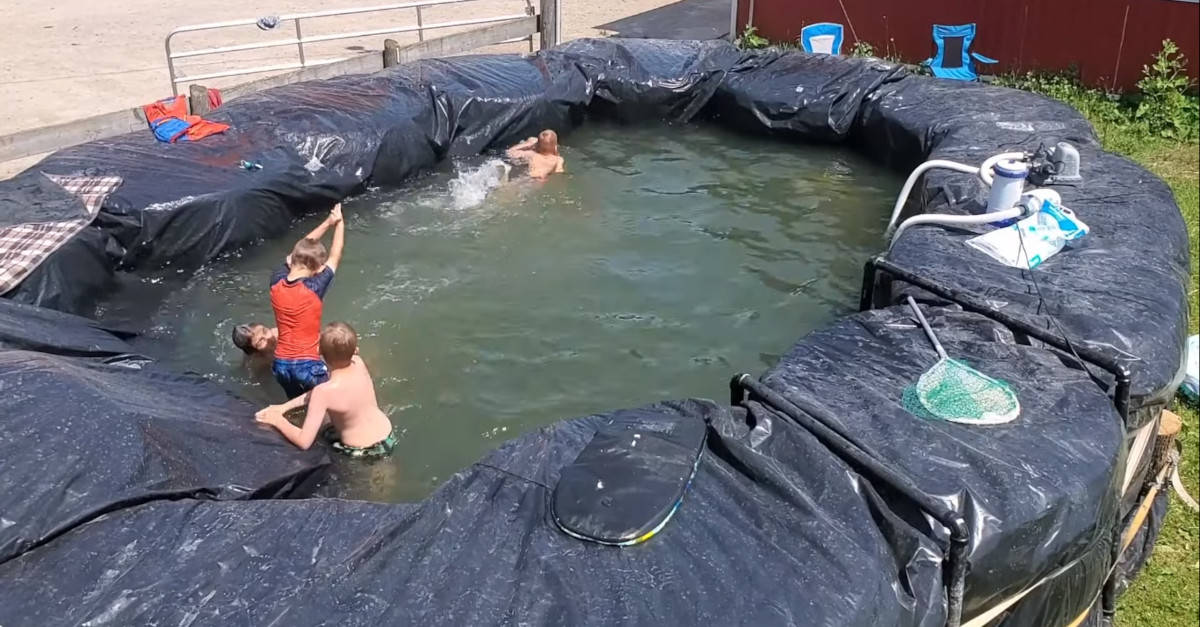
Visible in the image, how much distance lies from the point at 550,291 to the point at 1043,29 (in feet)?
23.5

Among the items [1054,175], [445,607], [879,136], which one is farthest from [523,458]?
[879,136]

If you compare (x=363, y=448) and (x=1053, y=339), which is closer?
(x=1053, y=339)

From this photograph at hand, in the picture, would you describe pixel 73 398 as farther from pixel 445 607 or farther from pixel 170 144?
pixel 170 144

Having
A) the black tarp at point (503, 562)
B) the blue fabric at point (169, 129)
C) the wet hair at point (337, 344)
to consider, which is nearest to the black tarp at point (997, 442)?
the black tarp at point (503, 562)

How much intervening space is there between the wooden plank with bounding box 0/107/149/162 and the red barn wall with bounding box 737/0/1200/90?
27.4 feet

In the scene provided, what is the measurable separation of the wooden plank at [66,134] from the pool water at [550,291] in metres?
1.60

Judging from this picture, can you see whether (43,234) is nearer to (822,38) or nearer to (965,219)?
(965,219)

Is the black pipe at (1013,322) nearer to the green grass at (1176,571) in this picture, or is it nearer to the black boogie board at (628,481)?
the green grass at (1176,571)

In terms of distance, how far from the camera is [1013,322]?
395 centimetres

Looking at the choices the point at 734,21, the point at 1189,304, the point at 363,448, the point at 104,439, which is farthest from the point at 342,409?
the point at 734,21

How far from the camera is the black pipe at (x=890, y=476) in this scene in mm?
2854

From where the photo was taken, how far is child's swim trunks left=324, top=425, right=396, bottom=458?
14.9ft

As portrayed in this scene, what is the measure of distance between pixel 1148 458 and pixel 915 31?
8.20 metres

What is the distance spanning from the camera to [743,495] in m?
3.01
